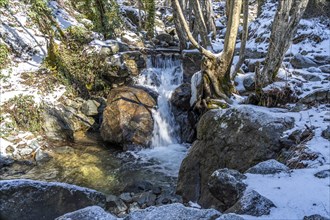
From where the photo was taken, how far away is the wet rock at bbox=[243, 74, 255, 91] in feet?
24.9

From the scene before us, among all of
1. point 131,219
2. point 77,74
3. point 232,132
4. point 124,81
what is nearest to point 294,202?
point 131,219

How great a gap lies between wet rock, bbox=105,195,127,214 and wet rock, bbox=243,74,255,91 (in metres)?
4.54

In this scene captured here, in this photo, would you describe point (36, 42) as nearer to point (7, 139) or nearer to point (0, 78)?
point (0, 78)

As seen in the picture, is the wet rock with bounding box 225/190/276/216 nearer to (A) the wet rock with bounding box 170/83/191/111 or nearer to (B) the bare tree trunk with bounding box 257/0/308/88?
(B) the bare tree trunk with bounding box 257/0/308/88

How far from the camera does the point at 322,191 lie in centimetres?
232

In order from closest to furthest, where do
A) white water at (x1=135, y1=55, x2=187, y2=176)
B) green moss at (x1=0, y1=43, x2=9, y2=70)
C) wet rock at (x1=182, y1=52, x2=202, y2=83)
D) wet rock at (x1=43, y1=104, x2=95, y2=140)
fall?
1. white water at (x1=135, y1=55, x2=187, y2=176)
2. wet rock at (x1=43, y1=104, x2=95, y2=140)
3. green moss at (x1=0, y1=43, x2=9, y2=70)
4. wet rock at (x1=182, y1=52, x2=202, y2=83)

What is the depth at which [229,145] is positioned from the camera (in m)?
4.68

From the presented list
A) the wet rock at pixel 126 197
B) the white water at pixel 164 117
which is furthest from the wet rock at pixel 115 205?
the white water at pixel 164 117

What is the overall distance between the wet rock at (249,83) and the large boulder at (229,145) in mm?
2669

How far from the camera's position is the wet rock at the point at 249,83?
758 centimetres

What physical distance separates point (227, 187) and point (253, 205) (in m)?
0.43

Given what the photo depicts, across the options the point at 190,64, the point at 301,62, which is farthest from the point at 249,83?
the point at 190,64

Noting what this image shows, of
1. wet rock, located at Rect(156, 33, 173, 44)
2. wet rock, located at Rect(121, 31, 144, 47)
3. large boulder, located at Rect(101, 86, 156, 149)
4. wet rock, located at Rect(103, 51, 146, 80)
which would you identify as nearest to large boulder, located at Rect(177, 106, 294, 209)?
large boulder, located at Rect(101, 86, 156, 149)

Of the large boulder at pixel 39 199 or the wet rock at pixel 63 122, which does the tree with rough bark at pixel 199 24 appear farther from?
the large boulder at pixel 39 199
